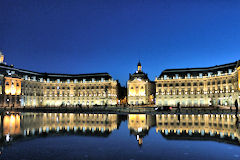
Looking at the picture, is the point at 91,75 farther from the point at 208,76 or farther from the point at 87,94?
the point at 208,76

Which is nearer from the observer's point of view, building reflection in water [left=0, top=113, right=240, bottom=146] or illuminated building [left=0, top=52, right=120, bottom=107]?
building reflection in water [left=0, top=113, right=240, bottom=146]

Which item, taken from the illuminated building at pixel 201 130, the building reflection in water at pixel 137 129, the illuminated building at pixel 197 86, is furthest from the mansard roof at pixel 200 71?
the illuminated building at pixel 201 130

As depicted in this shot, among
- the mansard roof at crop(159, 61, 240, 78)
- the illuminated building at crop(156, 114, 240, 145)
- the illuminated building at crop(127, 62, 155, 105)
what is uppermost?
the mansard roof at crop(159, 61, 240, 78)

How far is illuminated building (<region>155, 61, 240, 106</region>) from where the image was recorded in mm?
78250

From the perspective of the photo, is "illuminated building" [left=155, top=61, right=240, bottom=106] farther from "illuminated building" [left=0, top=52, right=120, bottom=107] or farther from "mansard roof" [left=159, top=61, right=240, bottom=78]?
"illuminated building" [left=0, top=52, right=120, bottom=107]

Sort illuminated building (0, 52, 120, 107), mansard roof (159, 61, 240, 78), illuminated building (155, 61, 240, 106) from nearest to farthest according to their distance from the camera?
illuminated building (155, 61, 240, 106) < mansard roof (159, 61, 240, 78) < illuminated building (0, 52, 120, 107)

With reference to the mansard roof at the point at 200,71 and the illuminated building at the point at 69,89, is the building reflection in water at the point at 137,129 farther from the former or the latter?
the illuminated building at the point at 69,89

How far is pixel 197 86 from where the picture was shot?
8925 cm

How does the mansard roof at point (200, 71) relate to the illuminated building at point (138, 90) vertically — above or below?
above

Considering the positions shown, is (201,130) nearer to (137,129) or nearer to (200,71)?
(137,129)

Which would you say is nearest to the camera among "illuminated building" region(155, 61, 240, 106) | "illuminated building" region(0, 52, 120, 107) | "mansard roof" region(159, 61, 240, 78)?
"illuminated building" region(155, 61, 240, 106)

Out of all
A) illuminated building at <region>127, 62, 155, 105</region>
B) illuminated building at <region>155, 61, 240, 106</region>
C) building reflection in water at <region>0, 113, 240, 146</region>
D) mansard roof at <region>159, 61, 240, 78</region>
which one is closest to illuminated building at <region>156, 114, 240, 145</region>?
building reflection in water at <region>0, 113, 240, 146</region>

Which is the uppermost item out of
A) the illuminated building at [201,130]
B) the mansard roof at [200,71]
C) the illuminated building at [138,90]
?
the mansard roof at [200,71]

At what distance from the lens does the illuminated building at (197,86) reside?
78.2m
